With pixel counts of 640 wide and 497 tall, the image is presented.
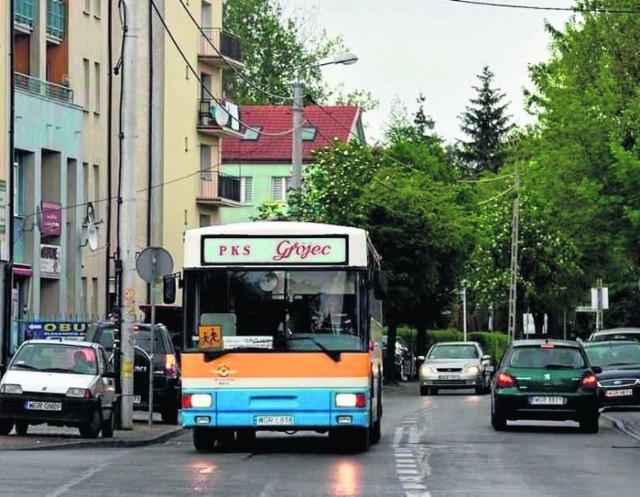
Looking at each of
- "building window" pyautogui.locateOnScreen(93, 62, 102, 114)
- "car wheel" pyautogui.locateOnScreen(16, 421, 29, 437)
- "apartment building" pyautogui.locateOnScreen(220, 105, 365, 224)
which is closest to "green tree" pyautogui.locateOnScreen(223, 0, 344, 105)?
"apartment building" pyautogui.locateOnScreen(220, 105, 365, 224)

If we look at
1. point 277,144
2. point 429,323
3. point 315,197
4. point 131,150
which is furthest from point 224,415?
point 277,144

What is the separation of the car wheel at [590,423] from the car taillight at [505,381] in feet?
4.32

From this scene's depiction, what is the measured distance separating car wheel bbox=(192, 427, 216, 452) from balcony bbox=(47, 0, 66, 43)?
34130 mm

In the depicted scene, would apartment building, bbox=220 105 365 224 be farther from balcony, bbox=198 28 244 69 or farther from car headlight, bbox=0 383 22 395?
car headlight, bbox=0 383 22 395

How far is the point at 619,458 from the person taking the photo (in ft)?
80.2

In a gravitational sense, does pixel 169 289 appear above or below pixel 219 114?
below

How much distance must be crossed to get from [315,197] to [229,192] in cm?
1990

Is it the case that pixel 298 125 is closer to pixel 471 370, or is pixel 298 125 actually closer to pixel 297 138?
pixel 297 138

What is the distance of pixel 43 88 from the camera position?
5641 centimetres

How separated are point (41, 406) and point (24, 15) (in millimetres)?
29424

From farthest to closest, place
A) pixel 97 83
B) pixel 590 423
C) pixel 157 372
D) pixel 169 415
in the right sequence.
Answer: pixel 97 83, pixel 169 415, pixel 157 372, pixel 590 423

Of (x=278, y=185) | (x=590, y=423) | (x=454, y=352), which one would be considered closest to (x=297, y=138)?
(x=454, y=352)

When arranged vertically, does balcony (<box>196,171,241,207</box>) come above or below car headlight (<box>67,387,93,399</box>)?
above

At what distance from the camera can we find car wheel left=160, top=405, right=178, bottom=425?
113 ft
